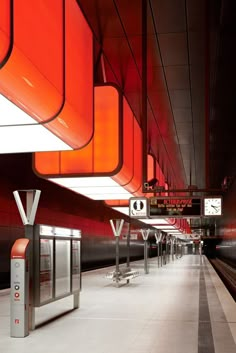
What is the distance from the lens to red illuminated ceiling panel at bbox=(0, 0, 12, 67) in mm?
4766

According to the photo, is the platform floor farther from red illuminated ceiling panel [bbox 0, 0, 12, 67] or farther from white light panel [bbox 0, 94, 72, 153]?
red illuminated ceiling panel [bbox 0, 0, 12, 67]

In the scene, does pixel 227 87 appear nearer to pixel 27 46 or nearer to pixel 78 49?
pixel 78 49

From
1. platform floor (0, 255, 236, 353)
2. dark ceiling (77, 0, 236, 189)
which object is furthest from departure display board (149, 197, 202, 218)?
platform floor (0, 255, 236, 353)

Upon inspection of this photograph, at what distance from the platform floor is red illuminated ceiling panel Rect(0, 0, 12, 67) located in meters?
4.43

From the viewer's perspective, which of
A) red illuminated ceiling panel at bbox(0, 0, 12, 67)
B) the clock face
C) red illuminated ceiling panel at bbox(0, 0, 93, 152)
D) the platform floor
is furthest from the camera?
the clock face

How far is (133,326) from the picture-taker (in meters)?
9.55

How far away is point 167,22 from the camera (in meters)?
10.4

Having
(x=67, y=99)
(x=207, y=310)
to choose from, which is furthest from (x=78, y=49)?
(x=207, y=310)

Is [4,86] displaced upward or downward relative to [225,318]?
upward

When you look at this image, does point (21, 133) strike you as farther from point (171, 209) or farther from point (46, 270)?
point (171, 209)

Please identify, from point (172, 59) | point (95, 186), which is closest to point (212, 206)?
point (95, 186)

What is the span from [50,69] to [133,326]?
5.33 metres

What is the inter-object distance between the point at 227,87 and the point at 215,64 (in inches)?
79.3

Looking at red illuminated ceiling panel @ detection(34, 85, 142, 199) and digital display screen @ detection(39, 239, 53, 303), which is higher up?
red illuminated ceiling panel @ detection(34, 85, 142, 199)
